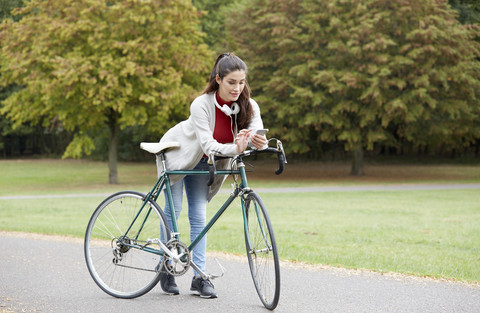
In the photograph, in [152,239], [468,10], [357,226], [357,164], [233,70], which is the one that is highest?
[468,10]

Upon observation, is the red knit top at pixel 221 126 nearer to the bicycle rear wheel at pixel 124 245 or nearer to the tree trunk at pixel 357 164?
the bicycle rear wheel at pixel 124 245

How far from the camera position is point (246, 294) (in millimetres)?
4793

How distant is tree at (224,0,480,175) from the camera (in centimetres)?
2395

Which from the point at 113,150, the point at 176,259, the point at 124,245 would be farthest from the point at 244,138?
the point at 113,150

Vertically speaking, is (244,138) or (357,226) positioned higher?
(244,138)

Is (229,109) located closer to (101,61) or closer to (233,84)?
(233,84)

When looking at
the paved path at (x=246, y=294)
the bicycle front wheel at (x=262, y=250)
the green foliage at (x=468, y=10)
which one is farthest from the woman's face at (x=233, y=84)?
the green foliage at (x=468, y=10)

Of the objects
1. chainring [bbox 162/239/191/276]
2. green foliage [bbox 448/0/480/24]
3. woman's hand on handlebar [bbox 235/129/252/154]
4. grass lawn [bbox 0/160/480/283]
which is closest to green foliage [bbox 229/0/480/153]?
green foliage [bbox 448/0/480/24]

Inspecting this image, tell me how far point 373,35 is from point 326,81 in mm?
2664

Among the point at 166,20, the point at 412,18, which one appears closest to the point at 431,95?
the point at 412,18

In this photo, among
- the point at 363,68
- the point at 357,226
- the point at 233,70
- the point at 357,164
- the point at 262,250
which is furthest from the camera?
the point at 357,164

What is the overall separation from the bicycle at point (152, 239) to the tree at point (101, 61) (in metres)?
16.4

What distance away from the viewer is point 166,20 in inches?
861

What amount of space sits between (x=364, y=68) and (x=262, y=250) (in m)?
21.2
